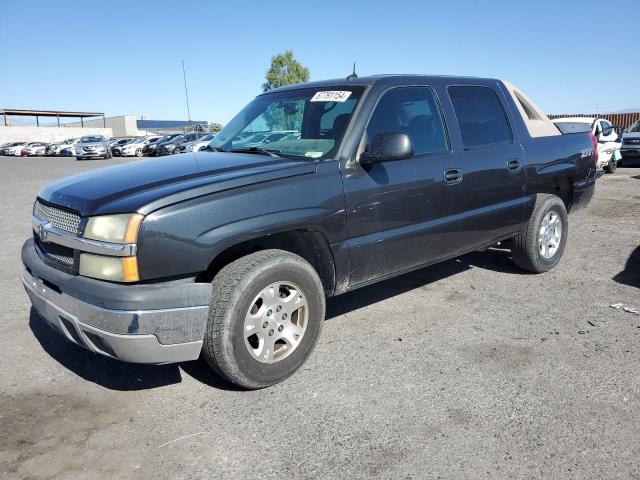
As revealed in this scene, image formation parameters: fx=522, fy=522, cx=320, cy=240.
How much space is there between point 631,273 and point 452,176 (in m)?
2.57

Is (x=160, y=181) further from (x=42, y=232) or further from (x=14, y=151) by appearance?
(x=14, y=151)

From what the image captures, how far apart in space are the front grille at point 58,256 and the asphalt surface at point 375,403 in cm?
78

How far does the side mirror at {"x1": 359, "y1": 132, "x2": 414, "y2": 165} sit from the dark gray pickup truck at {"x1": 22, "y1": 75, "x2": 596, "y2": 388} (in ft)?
0.04

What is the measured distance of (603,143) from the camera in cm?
1391

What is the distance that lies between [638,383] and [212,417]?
2.46 meters

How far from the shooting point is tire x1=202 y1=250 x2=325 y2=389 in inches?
110

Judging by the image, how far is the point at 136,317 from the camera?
255 centimetres

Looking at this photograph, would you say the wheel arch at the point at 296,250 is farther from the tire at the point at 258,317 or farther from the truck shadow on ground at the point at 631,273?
the truck shadow on ground at the point at 631,273

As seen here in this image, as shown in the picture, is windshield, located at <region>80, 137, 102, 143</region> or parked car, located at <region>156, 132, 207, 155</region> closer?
parked car, located at <region>156, 132, 207, 155</region>

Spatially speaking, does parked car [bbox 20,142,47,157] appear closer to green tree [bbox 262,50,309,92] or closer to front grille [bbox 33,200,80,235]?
green tree [bbox 262,50,309,92]

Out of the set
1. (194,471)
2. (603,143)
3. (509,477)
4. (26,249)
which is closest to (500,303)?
(509,477)

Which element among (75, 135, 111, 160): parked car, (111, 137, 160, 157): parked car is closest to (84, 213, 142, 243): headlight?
(75, 135, 111, 160): parked car

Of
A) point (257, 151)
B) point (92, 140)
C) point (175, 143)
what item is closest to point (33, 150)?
point (92, 140)

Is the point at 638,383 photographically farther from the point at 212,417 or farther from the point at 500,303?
the point at 212,417
